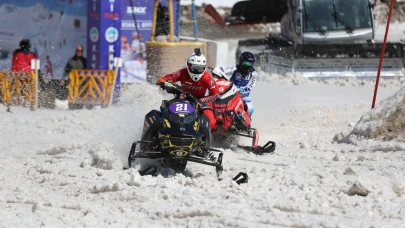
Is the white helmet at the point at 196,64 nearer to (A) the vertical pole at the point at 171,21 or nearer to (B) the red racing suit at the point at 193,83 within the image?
(B) the red racing suit at the point at 193,83

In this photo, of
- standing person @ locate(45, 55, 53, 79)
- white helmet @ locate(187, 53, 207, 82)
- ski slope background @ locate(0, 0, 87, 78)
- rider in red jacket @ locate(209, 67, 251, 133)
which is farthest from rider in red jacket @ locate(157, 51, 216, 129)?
standing person @ locate(45, 55, 53, 79)

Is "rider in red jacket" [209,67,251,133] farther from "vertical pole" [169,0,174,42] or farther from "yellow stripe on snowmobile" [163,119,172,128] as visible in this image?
"vertical pole" [169,0,174,42]

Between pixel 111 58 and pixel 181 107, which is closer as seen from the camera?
pixel 181 107

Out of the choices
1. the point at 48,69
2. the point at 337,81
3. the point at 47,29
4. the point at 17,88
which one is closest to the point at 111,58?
the point at 48,69

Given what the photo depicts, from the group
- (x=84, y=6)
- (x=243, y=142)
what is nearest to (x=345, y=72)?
(x=84, y=6)

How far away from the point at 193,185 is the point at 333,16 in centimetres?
1527

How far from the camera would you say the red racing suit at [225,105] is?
462 inches

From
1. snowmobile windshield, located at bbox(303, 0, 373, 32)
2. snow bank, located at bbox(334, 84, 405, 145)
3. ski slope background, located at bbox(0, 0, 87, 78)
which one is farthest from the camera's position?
snowmobile windshield, located at bbox(303, 0, 373, 32)

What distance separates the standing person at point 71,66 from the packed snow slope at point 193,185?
3.72 metres

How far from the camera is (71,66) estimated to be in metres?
18.1

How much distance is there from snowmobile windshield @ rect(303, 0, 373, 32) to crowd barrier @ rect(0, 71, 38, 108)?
28.1ft

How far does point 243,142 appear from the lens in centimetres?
1327

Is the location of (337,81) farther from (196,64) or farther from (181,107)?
(181,107)

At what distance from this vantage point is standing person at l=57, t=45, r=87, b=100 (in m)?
18.1
